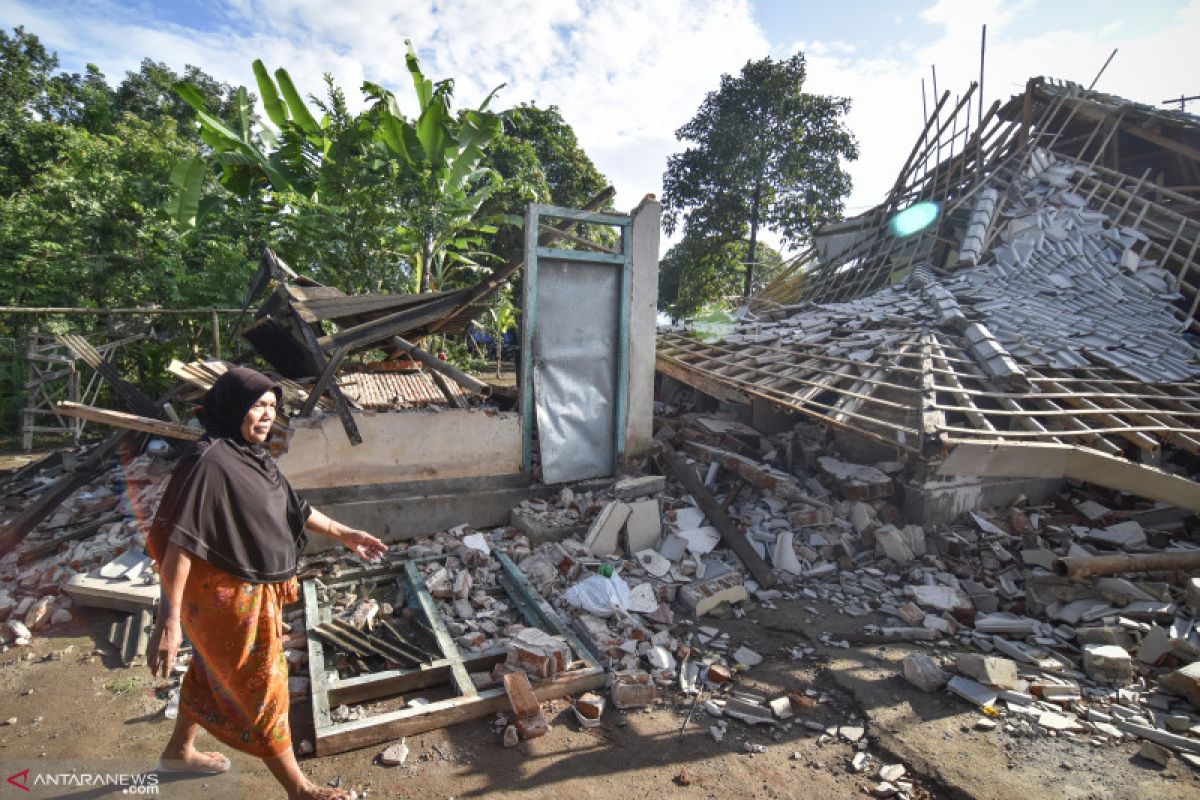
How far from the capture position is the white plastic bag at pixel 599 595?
397cm

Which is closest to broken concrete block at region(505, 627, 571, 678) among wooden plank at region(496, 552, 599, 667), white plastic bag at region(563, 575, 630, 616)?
wooden plank at region(496, 552, 599, 667)

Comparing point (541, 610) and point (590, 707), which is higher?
point (541, 610)

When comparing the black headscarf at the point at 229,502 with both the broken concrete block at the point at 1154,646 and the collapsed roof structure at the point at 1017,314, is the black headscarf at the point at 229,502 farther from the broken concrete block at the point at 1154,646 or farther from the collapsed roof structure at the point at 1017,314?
the broken concrete block at the point at 1154,646

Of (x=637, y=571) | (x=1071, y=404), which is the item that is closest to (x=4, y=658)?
(x=637, y=571)

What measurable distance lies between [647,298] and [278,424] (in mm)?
3505

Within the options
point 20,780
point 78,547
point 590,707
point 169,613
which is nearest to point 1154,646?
point 590,707

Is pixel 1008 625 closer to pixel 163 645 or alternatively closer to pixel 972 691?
pixel 972 691

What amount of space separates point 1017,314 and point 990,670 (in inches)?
211

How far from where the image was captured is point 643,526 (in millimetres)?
4930

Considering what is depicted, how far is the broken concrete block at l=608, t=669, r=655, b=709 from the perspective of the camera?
3.16 m

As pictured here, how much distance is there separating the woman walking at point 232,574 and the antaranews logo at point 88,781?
54 cm

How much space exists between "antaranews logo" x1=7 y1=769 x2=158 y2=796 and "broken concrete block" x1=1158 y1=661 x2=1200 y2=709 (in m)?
5.26

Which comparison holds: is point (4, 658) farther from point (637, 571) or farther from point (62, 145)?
point (62, 145)

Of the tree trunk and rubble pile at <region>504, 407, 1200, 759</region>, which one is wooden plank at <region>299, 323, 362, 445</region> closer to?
rubble pile at <region>504, 407, 1200, 759</region>
